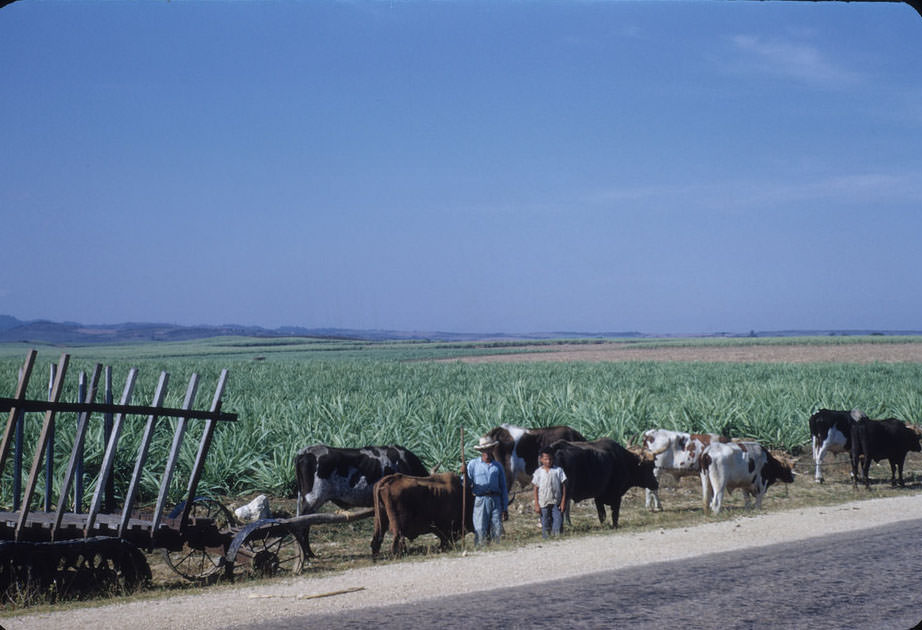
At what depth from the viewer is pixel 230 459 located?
1620 centimetres

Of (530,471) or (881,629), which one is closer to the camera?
(881,629)

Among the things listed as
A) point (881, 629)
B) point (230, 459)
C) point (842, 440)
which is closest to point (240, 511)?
point (230, 459)

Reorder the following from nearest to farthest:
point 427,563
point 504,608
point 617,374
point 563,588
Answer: point 504,608 < point 563,588 < point 427,563 < point 617,374

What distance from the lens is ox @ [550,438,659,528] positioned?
1370cm

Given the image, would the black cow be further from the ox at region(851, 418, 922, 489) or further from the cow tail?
the ox at region(851, 418, 922, 489)

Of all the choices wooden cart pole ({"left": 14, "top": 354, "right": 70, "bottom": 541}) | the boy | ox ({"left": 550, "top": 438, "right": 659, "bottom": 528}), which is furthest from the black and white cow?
wooden cart pole ({"left": 14, "top": 354, "right": 70, "bottom": 541})

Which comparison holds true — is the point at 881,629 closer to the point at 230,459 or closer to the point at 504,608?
the point at 504,608

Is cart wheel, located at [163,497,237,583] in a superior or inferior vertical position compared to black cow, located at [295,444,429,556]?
inferior

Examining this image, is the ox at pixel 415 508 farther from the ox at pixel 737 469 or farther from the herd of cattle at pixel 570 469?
the ox at pixel 737 469

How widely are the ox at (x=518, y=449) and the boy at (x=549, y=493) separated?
2.52 meters

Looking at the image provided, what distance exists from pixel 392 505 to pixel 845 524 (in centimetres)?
728

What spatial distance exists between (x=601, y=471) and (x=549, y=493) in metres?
1.65

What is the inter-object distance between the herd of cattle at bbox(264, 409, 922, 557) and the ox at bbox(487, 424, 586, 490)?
18 mm

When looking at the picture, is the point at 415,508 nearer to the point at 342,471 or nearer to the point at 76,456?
the point at 342,471
